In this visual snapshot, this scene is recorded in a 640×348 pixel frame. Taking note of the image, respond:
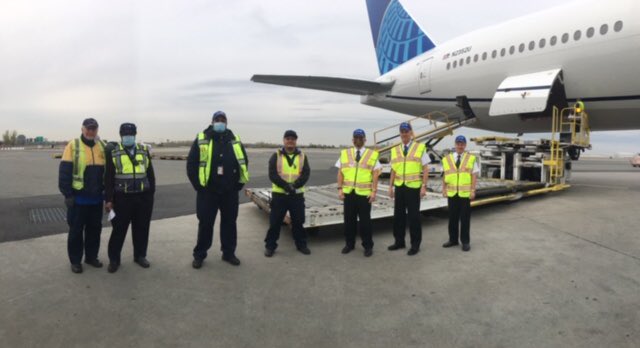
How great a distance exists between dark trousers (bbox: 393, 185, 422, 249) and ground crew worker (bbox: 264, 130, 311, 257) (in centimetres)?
126

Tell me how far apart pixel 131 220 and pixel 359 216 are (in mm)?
2813

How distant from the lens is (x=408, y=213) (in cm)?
541

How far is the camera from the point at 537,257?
4.84 m

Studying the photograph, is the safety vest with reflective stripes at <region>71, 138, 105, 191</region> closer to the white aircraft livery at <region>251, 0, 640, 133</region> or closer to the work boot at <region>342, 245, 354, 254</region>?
the work boot at <region>342, 245, 354, 254</region>

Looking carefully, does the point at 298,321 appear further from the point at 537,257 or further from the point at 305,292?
the point at 537,257

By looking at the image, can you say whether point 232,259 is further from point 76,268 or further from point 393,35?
point 393,35

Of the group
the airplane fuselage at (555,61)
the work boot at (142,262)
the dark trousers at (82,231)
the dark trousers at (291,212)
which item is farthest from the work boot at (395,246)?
the airplane fuselage at (555,61)

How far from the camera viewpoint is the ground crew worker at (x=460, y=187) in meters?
5.50

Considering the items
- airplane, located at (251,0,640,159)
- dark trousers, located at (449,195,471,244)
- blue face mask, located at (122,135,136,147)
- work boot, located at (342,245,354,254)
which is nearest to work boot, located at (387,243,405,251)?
work boot, located at (342,245,354,254)

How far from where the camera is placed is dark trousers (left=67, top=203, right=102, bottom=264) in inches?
174

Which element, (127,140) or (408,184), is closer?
(127,140)

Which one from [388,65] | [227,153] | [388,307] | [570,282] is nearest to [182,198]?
[227,153]

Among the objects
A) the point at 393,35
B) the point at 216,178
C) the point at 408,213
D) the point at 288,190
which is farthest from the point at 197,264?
the point at 393,35

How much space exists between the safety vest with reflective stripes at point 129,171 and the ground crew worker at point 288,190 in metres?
1.53
